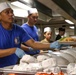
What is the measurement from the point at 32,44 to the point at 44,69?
3.55 ft

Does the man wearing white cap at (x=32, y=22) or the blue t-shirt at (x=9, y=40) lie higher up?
the man wearing white cap at (x=32, y=22)

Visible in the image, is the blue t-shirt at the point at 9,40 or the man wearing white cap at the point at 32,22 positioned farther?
the man wearing white cap at the point at 32,22

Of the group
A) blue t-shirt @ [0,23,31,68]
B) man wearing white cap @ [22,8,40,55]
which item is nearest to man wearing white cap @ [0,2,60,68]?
blue t-shirt @ [0,23,31,68]

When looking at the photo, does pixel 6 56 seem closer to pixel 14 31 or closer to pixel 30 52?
pixel 14 31

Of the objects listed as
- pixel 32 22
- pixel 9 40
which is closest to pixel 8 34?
pixel 9 40

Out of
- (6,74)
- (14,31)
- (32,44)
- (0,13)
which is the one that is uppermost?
(0,13)

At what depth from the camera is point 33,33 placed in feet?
11.6

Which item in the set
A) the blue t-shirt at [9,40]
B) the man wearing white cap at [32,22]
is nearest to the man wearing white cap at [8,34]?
the blue t-shirt at [9,40]

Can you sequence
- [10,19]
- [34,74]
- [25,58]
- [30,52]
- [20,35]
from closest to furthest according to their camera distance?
[34,74], [25,58], [10,19], [20,35], [30,52]

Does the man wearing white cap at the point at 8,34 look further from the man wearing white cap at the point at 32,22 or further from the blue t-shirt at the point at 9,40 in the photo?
the man wearing white cap at the point at 32,22

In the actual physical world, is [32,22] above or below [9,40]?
above

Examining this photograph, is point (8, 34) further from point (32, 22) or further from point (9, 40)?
point (32, 22)

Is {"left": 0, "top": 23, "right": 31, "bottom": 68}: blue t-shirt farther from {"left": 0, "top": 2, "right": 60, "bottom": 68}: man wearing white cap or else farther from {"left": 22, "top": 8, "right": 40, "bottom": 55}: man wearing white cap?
{"left": 22, "top": 8, "right": 40, "bottom": 55}: man wearing white cap

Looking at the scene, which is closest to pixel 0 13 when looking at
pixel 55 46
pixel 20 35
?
pixel 20 35
